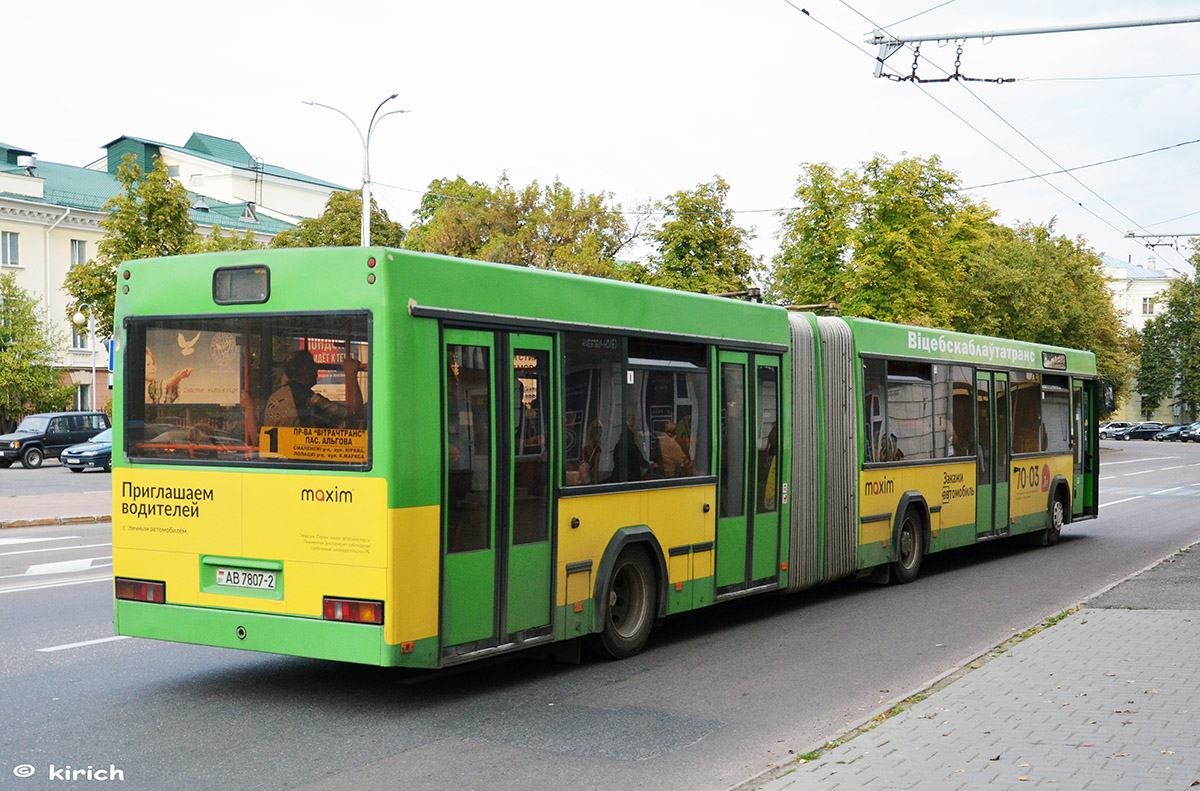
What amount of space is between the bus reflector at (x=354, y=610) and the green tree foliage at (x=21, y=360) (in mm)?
48020

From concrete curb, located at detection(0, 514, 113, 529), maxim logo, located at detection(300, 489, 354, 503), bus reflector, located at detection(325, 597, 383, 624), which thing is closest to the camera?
bus reflector, located at detection(325, 597, 383, 624)

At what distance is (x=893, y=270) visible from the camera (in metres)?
43.7

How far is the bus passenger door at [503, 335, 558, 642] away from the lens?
8211mm

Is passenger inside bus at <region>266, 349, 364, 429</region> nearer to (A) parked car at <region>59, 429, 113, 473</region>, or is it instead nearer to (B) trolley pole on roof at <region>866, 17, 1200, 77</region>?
(B) trolley pole on roof at <region>866, 17, 1200, 77</region>

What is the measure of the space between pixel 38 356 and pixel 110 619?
149ft

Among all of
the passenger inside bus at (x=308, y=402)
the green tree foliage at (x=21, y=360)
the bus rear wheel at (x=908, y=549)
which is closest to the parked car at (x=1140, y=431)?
the green tree foliage at (x=21, y=360)

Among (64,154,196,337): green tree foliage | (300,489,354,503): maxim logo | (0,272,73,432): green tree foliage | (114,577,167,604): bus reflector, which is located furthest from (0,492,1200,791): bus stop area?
(0,272,73,432): green tree foliage

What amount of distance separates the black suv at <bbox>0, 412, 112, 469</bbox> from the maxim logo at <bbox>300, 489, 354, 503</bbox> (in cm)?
3842

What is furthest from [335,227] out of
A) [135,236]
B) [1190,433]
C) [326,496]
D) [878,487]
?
[1190,433]

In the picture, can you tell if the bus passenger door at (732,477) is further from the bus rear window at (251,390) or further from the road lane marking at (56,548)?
the road lane marking at (56,548)

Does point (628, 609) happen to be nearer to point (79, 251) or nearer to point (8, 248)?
point (8, 248)

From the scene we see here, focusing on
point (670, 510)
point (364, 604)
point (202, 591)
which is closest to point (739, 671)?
point (670, 510)

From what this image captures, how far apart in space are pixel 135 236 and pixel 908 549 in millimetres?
32849

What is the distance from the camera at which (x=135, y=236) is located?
40719 millimetres
